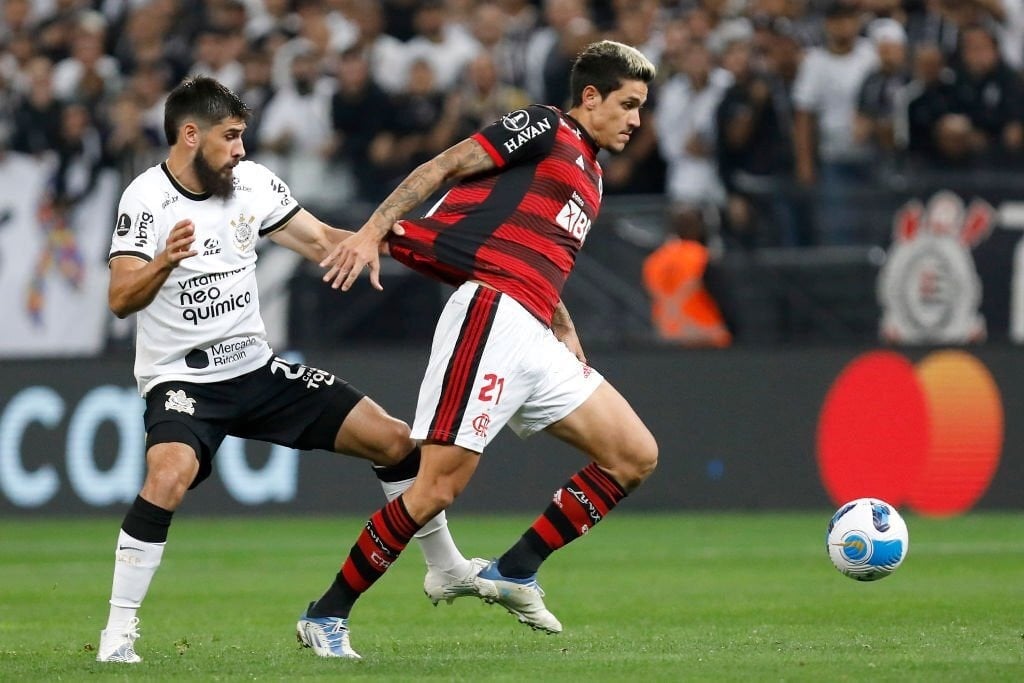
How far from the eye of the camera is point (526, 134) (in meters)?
7.24

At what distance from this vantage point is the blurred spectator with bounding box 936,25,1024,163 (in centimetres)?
1473

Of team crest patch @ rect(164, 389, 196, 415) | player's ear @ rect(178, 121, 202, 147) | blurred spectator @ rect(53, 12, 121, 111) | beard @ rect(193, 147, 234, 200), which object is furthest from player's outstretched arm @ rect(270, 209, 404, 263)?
Answer: blurred spectator @ rect(53, 12, 121, 111)

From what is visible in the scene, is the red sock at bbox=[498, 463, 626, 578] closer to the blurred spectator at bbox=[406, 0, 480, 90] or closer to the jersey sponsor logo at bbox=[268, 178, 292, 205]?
the jersey sponsor logo at bbox=[268, 178, 292, 205]

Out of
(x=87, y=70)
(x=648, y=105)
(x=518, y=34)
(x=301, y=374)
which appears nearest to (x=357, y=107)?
(x=518, y=34)

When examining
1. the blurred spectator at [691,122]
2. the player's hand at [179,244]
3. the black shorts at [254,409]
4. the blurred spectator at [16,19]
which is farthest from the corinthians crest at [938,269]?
the blurred spectator at [16,19]

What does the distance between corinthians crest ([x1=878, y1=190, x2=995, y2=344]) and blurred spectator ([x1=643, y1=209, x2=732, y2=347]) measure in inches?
56.9

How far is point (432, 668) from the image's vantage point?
21.5 ft

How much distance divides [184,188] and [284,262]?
759cm

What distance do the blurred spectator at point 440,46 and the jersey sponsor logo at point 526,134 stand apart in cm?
911

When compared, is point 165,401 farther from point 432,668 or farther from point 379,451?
point 432,668

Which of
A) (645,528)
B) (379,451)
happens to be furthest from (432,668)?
(645,528)

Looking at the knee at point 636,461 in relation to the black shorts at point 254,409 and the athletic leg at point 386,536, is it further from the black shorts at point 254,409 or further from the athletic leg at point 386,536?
the black shorts at point 254,409

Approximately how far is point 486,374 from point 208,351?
3.95ft

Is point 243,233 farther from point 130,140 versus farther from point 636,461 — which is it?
point 130,140
